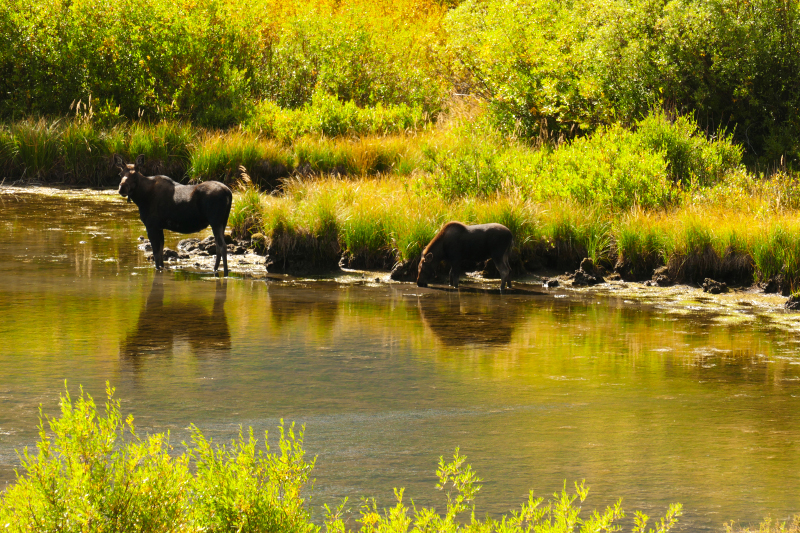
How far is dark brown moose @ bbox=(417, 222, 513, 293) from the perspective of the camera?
499 inches

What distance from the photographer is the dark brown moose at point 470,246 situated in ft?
41.6

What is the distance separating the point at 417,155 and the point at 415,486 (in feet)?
47.4

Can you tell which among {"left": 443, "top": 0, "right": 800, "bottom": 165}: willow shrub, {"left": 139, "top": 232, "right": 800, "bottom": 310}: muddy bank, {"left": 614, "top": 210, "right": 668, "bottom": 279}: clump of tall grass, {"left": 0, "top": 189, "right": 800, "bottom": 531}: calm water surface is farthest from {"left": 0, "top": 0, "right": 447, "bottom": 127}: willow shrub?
{"left": 614, "top": 210, "right": 668, "bottom": 279}: clump of tall grass

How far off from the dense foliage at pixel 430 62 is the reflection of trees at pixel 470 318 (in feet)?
21.1

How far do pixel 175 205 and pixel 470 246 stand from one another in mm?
4180

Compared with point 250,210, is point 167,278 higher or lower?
lower

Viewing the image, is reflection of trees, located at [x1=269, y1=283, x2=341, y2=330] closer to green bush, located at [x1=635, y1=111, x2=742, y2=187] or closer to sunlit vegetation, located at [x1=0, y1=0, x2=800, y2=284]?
sunlit vegetation, located at [x1=0, y1=0, x2=800, y2=284]

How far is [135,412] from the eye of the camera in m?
7.01

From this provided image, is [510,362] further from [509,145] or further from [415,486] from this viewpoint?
[509,145]

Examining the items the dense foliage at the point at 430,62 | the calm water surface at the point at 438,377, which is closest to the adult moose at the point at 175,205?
the calm water surface at the point at 438,377

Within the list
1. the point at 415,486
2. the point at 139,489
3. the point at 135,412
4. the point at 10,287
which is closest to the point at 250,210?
the point at 10,287

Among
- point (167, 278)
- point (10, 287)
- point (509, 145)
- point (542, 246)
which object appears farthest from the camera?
point (509, 145)

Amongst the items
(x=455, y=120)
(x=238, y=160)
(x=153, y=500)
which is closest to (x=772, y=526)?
(x=153, y=500)

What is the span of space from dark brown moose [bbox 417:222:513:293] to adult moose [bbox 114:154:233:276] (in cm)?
290
